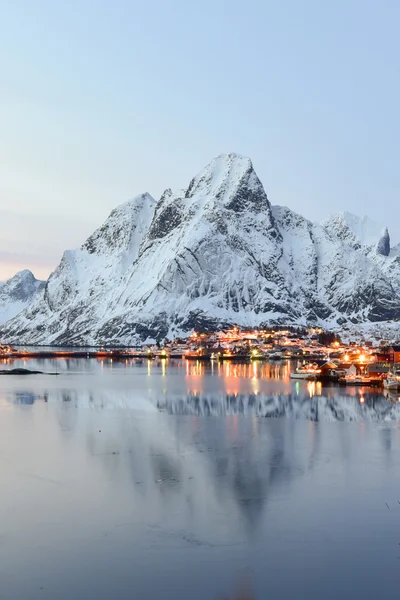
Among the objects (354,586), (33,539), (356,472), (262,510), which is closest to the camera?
(354,586)

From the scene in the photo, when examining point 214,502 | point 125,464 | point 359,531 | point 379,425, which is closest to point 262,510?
point 214,502

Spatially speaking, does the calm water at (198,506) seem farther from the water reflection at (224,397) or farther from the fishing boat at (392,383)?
the fishing boat at (392,383)

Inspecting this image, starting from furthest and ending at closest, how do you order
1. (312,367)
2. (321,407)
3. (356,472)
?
(312,367)
(321,407)
(356,472)

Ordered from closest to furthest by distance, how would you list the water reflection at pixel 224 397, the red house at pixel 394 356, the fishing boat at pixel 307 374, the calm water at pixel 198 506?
the calm water at pixel 198 506, the water reflection at pixel 224 397, the fishing boat at pixel 307 374, the red house at pixel 394 356

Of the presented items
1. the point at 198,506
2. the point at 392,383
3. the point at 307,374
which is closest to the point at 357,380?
the point at 392,383

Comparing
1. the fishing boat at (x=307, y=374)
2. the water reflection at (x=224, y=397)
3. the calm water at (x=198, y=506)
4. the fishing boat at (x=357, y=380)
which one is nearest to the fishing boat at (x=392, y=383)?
the water reflection at (x=224, y=397)

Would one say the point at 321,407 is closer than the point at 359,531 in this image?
No

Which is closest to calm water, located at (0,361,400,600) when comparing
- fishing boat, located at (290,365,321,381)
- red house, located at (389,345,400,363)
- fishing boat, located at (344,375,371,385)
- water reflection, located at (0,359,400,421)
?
water reflection, located at (0,359,400,421)

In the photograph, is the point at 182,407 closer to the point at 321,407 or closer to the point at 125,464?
the point at 321,407

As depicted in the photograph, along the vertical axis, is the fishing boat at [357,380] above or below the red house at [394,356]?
below
